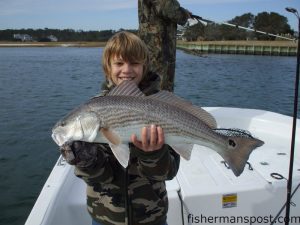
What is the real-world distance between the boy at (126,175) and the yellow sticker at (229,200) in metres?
1.57

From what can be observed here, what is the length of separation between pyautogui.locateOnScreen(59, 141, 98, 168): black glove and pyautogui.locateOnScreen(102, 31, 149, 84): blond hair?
0.63 meters

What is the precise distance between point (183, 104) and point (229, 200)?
7.13ft

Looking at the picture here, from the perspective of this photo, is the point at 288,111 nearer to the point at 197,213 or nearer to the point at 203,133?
the point at 197,213

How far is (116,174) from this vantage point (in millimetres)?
2617

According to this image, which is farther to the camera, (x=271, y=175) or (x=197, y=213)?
(x=271, y=175)

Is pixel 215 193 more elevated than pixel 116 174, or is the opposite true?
pixel 116 174

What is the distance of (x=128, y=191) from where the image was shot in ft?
8.52

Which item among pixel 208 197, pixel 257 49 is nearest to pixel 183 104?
pixel 208 197

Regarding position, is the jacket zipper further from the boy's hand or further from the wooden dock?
the wooden dock

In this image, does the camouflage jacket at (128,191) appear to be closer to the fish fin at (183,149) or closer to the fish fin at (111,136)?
the fish fin at (183,149)

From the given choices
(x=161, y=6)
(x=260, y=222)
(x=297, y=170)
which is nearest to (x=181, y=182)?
(x=260, y=222)

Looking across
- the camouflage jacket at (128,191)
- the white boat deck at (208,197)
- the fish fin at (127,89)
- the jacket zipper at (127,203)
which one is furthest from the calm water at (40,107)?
the fish fin at (127,89)

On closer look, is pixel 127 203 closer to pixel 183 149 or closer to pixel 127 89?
pixel 183 149

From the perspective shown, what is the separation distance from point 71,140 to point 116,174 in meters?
0.50
